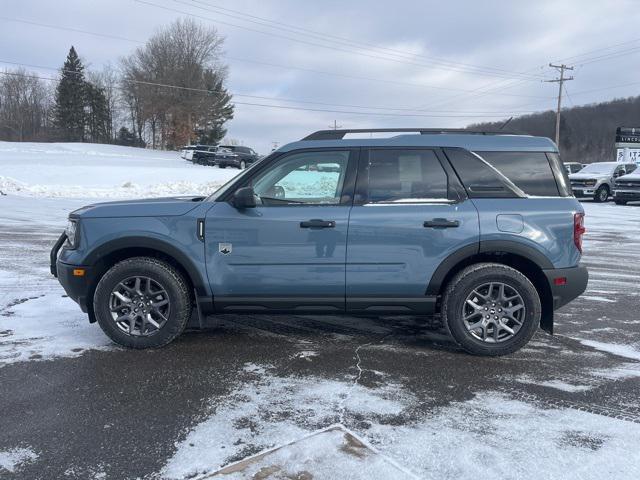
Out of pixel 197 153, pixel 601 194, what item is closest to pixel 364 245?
pixel 601 194

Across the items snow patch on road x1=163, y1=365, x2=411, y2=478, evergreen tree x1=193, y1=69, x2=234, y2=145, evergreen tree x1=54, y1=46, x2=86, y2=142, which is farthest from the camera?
evergreen tree x1=54, y1=46, x2=86, y2=142

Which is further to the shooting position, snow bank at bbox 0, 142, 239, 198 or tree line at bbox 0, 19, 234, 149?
tree line at bbox 0, 19, 234, 149

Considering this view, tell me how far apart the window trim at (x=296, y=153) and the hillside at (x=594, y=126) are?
337 ft

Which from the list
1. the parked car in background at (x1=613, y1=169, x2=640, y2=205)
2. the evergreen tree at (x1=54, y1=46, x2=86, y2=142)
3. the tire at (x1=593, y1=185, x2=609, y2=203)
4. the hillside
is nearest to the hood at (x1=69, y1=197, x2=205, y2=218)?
the parked car in background at (x1=613, y1=169, x2=640, y2=205)

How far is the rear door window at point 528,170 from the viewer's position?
4402 mm

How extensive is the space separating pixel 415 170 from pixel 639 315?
3.44 metres

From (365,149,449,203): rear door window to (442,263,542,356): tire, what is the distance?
2.39 feet

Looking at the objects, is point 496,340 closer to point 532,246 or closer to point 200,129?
point 532,246

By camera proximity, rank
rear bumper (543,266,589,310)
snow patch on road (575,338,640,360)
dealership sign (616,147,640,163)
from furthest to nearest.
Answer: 1. dealership sign (616,147,640,163)
2. snow patch on road (575,338,640,360)
3. rear bumper (543,266,589,310)

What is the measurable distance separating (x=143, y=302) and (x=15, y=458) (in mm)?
1748

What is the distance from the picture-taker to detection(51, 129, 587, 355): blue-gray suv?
4.30m

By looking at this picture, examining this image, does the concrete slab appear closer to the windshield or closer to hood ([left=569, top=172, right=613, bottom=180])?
hood ([left=569, top=172, right=613, bottom=180])

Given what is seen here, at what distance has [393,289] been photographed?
438 centimetres

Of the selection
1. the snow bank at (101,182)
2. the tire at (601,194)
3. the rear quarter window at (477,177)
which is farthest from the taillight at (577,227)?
the tire at (601,194)
